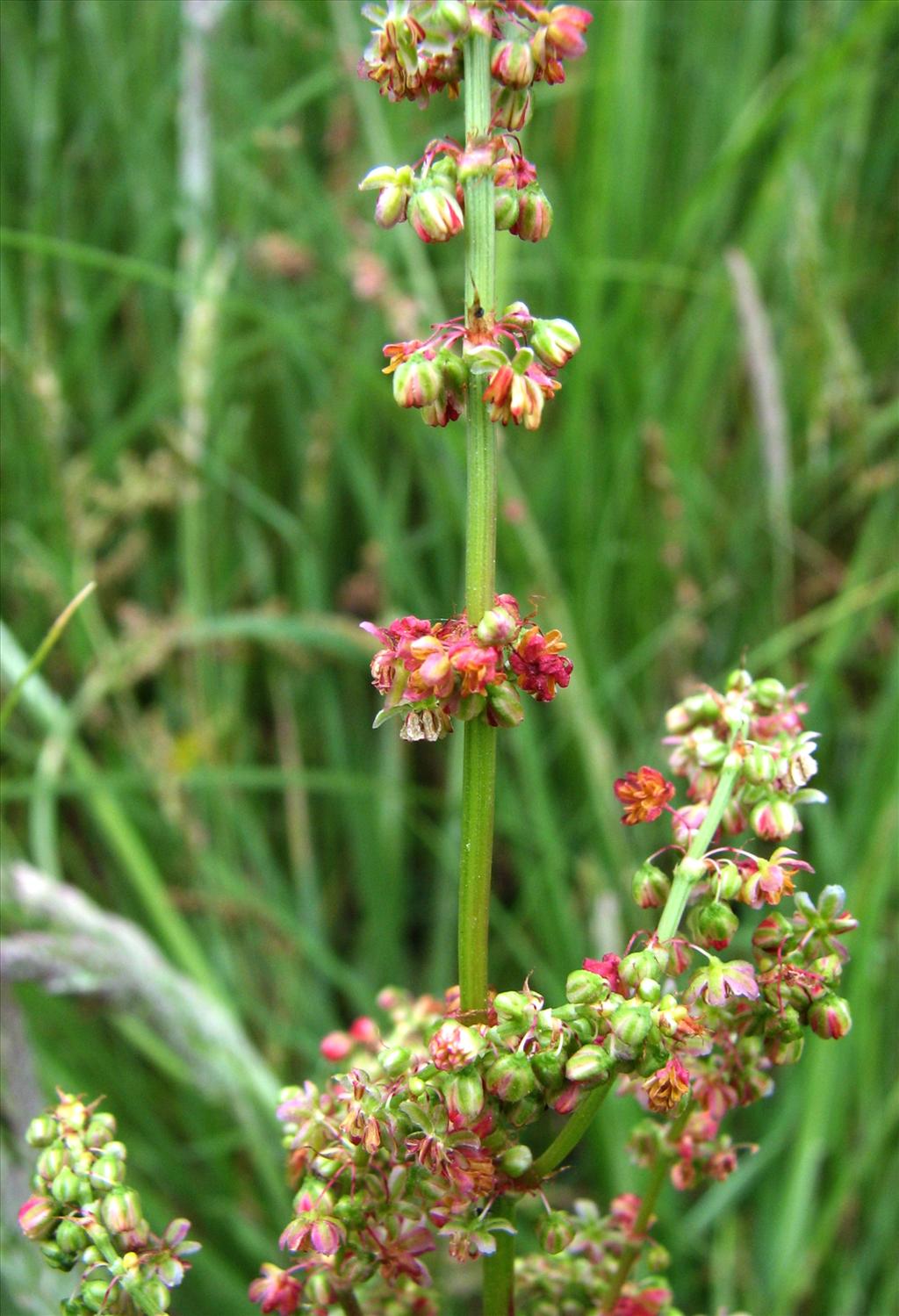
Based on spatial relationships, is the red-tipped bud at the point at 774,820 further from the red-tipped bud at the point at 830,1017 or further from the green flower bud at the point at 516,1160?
the green flower bud at the point at 516,1160

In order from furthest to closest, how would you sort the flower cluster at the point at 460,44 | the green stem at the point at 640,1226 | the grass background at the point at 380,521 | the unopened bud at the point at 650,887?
the grass background at the point at 380,521, the green stem at the point at 640,1226, the unopened bud at the point at 650,887, the flower cluster at the point at 460,44

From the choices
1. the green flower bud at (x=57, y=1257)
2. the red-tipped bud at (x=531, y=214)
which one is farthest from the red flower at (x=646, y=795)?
the green flower bud at (x=57, y=1257)

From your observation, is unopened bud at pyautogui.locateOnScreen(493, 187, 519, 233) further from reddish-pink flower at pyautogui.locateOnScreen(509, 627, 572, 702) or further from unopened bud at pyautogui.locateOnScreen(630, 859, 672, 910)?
unopened bud at pyautogui.locateOnScreen(630, 859, 672, 910)

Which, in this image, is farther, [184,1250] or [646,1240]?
[646,1240]

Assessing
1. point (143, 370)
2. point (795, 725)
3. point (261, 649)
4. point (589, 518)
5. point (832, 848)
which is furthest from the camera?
point (143, 370)

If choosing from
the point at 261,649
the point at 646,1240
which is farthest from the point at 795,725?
the point at 261,649

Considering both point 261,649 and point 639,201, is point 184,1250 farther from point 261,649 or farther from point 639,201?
point 639,201
